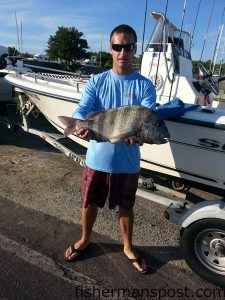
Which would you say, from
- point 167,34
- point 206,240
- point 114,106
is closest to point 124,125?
point 114,106

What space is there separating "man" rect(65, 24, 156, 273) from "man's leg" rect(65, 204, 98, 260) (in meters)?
0.08

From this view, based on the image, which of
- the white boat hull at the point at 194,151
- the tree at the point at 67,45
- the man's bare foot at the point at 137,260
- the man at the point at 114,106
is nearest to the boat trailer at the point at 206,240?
the man's bare foot at the point at 137,260

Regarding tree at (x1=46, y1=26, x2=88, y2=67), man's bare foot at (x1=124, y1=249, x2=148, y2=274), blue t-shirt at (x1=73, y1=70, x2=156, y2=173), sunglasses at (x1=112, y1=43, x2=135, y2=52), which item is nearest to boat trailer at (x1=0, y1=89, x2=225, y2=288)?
man's bare foot at (x1=124, y1=249, x2=148, y2=274)

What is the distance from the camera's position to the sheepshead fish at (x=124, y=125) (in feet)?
8.87

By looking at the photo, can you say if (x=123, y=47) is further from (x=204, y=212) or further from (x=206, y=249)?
(x=206, y=249)

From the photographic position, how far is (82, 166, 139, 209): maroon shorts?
3184 millimetres

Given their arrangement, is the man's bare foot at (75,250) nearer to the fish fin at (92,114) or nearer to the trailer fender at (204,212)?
the trailer fender at (204,212)

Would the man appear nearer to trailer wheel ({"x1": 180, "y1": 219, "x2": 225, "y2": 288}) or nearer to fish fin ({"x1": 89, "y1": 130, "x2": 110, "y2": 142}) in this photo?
fish fin ({"x1": 89, "y1": 130, "x2": 110, "y2": 142})

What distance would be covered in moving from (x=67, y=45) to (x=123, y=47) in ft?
201

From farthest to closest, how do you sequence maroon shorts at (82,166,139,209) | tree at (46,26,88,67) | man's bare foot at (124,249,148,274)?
1. tree at (46,26,88,67)
2. man's bare foot at (124,249,148,274)
3. maroon shorts at (82,166,139,209)

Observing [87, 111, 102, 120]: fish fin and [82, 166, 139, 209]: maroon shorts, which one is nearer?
[87, 111, 102, 120]: fish fin

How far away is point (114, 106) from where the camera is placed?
3.07 m

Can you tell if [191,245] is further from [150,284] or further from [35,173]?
[35,173]

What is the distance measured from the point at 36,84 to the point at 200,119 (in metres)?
3.13
